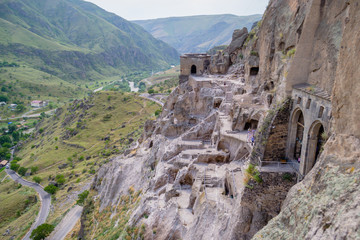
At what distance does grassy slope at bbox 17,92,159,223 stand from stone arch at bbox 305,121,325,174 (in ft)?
184

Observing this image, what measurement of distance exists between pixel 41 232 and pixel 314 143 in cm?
4933

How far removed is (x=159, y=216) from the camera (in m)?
23.2

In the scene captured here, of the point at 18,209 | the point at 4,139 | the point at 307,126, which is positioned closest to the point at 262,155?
the point at 307,126

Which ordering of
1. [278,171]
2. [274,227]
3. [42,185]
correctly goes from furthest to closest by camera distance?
[42,185] → [278,171] → [274,227]

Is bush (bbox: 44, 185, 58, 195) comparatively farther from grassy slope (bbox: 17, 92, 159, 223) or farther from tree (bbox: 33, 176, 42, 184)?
tree (bbox: 33, 176, 42, 184)

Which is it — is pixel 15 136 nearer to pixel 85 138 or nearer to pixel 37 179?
pixel 85 138

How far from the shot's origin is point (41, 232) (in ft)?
151

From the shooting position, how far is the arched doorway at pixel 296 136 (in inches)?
664

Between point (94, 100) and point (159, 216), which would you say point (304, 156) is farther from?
point (94, 100)

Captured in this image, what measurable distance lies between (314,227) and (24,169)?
95059 millimetres

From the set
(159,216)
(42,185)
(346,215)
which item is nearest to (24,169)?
(42,185)

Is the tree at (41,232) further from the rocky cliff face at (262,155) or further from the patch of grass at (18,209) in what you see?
the rocky cliff face at (262,155)

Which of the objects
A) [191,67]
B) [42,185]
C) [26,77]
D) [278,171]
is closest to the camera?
[278,171]

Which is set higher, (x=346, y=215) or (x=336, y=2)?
(x=336, y=2)
